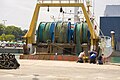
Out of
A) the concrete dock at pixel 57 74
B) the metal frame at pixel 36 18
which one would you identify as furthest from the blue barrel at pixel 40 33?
the concrete dock at pixel 57 74

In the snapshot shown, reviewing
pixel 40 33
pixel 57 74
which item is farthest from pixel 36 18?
pixel 57 74

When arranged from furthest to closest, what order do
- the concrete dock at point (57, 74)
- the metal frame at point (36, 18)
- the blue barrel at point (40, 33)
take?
the blue barrel at point (40, 33) < the metal frame at point (36, 18) < the concrete dock at point (57, 74)

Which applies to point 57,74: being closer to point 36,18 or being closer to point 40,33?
point 40,33

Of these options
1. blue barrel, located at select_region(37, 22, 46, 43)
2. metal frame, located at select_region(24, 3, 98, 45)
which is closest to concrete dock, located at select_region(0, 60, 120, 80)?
metal frame, located at select_region(24, 3, 98, 45)

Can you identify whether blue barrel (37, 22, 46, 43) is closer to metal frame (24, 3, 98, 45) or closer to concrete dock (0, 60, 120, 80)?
metal frame (24, 3, 98, 45)

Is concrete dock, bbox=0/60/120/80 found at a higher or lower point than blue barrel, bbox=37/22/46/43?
lower

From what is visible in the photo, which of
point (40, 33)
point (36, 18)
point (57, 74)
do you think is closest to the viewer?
point (57, 74)

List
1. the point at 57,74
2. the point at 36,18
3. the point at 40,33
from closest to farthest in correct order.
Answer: the point at 57,74 < the point at 40,33 < the point at 36,18

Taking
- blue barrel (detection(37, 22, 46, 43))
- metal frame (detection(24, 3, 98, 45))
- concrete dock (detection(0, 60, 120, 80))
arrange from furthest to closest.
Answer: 1. blue barrel (detection(37, 22, 46, 43))
2. metal frame (detection(24, 3, 98, 45))
3. concrete dock (detection(0, 60, 120, 80))

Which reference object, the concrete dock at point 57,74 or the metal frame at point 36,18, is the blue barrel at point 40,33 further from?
the concrete dock at point 57,74

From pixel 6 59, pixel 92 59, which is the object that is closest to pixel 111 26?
pixel 92 59

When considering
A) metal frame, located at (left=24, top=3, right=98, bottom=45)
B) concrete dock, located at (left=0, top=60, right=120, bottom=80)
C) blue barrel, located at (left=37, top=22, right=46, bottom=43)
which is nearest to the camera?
concrete dock, located at (left=0, top=60, right=120, bottom=80)

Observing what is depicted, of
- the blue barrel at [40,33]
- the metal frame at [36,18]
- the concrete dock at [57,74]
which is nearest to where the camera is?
the concrete dock at [57,74]

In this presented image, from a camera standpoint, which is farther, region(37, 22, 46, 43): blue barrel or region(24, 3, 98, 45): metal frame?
region(37, 22, 46, 43): blue barrel
